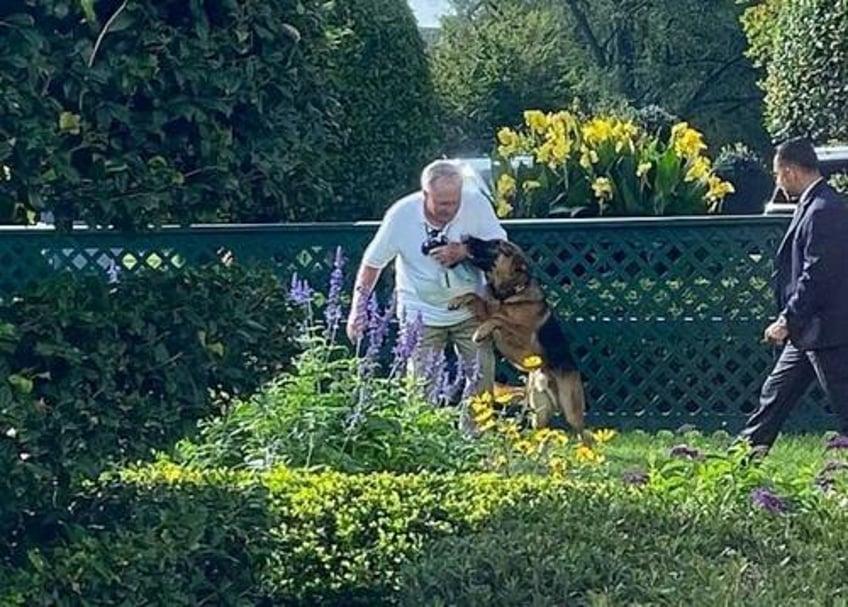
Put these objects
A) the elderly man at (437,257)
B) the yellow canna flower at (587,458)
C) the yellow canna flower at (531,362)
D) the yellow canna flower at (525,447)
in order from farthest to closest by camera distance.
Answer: the yellow canna flower at (531,362), the elderly man at (437,257), the yellow canna flower at (525,447), the yellow canna flower at (587,458)

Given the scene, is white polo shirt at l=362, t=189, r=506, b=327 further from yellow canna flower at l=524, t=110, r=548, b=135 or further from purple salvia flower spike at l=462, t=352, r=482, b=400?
yellow canna flower at l=524, t=110, r=548, b=135

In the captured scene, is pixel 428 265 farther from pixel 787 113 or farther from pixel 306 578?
pixel 787 113

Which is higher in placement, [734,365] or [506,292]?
[506,292]

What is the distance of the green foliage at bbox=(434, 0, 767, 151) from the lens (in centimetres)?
3388

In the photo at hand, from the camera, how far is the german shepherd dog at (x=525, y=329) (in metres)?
8.38

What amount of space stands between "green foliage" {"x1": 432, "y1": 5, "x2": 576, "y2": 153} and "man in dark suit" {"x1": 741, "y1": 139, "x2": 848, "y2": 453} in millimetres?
21741

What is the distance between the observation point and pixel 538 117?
11797 mm

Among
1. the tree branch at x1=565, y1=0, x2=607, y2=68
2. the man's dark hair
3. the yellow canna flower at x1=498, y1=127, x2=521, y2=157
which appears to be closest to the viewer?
the man's dark hair

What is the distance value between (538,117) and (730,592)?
27.5ft

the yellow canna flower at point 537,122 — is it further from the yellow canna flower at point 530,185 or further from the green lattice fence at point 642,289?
the green lattice fence at point 642,289

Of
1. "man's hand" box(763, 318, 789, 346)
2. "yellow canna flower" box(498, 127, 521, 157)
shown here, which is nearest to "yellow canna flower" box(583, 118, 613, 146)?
"yellow canna flower" box(498, 127, 521, 157)

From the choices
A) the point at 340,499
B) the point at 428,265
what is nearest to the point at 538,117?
the point at 428,265

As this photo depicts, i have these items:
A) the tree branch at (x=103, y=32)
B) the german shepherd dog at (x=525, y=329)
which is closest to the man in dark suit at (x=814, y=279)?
the german shepherd dog at (x=525, y=329)

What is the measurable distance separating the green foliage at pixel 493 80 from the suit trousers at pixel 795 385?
70.7 feet
